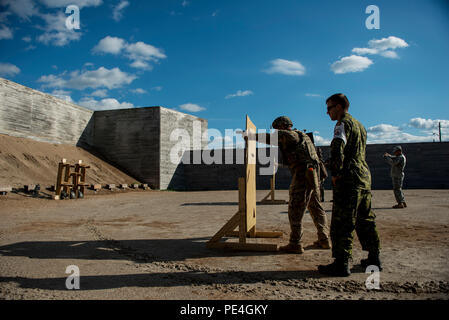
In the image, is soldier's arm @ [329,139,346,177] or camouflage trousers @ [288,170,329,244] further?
camouflage trousers @ [288,170,329,244]

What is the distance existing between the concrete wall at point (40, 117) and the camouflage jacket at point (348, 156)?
61.2 feet

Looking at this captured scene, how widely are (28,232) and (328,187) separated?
56.6ft

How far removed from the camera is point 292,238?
381 centimetres

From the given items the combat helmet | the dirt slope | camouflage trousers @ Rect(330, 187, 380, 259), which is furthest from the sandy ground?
the dirt slope

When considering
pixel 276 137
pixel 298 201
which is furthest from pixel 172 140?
pixel 298 201

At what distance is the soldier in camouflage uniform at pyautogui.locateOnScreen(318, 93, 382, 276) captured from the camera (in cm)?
288

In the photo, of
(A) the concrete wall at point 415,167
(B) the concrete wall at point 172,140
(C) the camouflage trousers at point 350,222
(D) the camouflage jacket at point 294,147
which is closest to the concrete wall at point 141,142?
(B) the concrete wall at point 172,140

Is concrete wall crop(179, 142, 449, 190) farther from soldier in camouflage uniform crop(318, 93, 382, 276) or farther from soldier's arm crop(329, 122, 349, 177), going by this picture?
soldier's arm crop(329, 122, 349, 177)

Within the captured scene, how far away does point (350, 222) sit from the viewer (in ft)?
9.46

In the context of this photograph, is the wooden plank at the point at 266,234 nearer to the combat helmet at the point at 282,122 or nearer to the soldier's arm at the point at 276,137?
the soldier's arm at the point at 276,137
